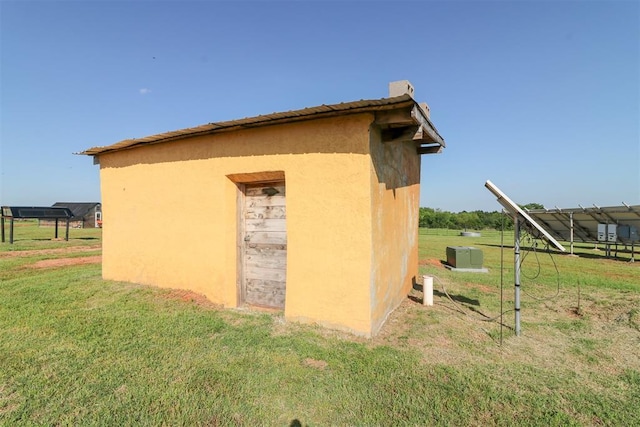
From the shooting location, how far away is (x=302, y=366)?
11.6 feet

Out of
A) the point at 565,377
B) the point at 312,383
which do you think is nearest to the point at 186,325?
the point at 312,383

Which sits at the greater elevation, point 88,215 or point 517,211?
point 517,211

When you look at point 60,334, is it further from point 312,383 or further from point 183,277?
point 312,383

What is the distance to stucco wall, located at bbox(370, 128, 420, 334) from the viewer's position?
14.9 feet

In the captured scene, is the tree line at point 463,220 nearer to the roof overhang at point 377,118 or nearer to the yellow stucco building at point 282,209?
the yellow stucco building at point 282,209

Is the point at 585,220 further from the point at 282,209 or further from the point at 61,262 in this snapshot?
the point at 61,262

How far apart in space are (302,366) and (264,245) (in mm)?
2491

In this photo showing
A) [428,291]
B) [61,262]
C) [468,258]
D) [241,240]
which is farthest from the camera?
[61,262]

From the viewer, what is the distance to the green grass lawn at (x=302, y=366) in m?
2.72

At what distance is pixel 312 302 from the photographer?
473cm

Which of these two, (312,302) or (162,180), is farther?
(162,180)

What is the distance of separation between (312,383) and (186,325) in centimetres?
254

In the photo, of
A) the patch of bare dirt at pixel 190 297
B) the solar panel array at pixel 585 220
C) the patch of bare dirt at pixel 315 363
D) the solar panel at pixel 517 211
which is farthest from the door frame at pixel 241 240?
the solar panel array at pixel 585 220

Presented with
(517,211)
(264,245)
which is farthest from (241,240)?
(517,211)
